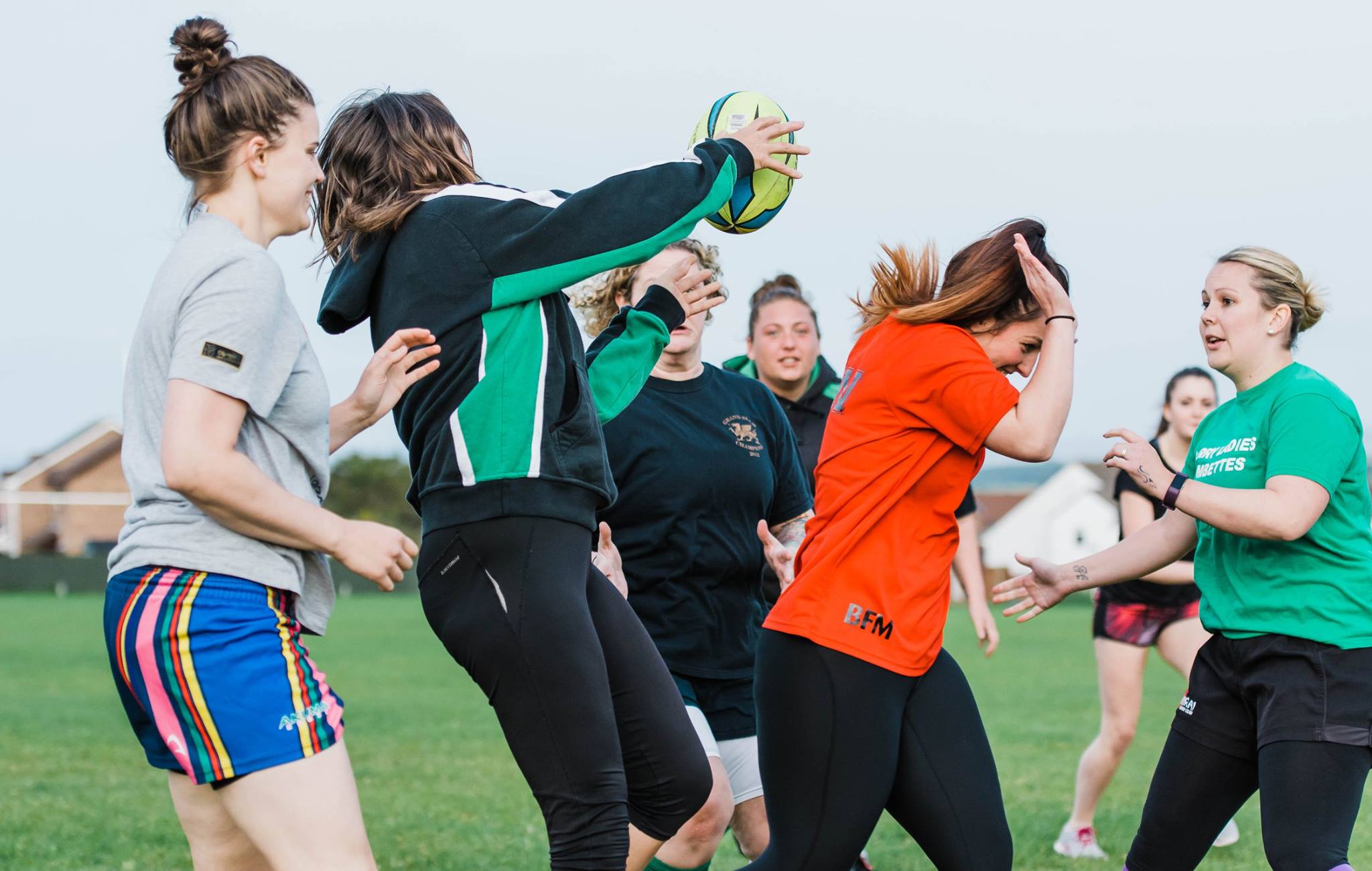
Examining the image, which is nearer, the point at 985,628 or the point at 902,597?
the point at 902,597

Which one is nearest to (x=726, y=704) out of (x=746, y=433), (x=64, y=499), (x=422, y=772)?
(x=746, y=433)

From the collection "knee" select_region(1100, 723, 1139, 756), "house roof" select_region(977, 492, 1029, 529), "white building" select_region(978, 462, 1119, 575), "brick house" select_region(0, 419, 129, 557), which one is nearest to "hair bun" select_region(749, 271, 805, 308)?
"knee" select_region(1100, 723, 1139, 756)

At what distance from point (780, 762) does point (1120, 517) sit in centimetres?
462

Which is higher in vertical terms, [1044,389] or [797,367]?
[1044,389]

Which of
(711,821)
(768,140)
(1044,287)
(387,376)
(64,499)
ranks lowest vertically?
(64,499)

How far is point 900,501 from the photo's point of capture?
3.82 metres

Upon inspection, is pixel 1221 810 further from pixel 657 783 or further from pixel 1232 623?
pixel 657 783

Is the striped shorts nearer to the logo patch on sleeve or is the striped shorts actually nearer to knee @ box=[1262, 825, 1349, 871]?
the logo patch on sleeve

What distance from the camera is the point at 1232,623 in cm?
413

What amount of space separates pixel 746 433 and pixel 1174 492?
5.75 feet

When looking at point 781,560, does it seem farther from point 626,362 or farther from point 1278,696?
point 1278,696

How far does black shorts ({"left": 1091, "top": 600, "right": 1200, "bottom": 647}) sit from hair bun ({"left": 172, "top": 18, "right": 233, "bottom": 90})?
5.75 m

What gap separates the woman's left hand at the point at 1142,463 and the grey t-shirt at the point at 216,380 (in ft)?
7.93

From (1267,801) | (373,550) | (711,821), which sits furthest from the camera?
(711,821)
